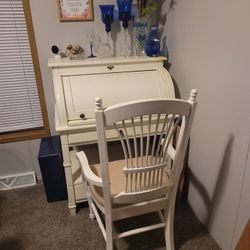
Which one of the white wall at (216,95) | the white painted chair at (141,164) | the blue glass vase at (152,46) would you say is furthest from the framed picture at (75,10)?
the white painted chair at (141,164)

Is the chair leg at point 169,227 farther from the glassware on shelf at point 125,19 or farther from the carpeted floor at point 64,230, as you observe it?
the glassware on shelf at point 125,19

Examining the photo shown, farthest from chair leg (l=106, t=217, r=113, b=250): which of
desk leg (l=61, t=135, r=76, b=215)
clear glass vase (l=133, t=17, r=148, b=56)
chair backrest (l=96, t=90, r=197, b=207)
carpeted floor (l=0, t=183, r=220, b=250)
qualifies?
clear glass vase (l=133, t=17, r=148, b=56)

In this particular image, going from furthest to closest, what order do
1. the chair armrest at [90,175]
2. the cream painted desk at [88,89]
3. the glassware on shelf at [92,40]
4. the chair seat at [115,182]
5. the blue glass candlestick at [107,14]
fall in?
the glassware on shelf at [92,40], the blue glass candlestick at [107,14], the cream painted desk at [88,89], the chair seat at [115,182], the chair armrest at [90,175]

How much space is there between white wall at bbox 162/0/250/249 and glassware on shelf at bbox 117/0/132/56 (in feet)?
1.04

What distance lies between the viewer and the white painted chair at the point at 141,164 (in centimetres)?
91

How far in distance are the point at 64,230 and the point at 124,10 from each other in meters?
1.64

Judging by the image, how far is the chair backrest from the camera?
901mm

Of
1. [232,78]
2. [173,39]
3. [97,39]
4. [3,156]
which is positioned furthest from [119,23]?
[3,156]

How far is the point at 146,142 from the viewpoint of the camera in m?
1.07

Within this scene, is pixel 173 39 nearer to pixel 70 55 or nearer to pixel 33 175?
pixel 70 55

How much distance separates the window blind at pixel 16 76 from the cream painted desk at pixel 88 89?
43cm

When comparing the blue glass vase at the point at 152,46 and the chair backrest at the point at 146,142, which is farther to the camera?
the blue glass vase at the point at 152,46

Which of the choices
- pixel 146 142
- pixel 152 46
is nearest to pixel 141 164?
pixel 146 142

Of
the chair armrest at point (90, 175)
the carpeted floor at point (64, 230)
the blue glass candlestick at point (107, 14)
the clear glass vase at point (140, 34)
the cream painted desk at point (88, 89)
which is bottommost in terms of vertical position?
the carpeted floor at point (64, 230)
